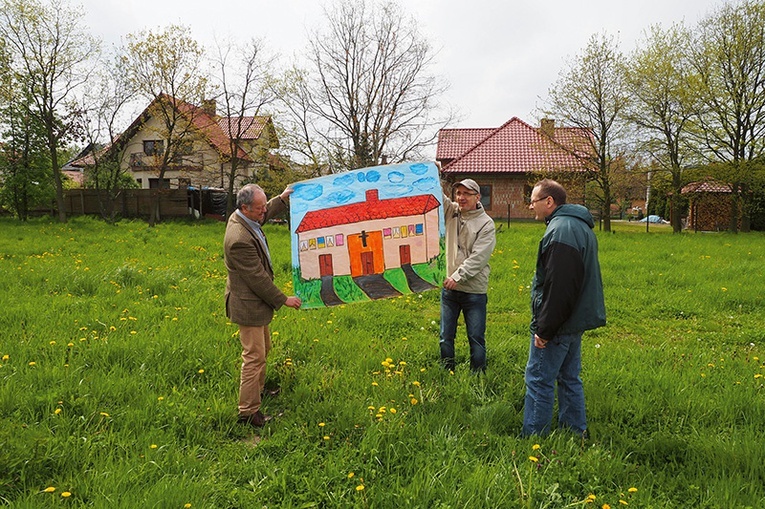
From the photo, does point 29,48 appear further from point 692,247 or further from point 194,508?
point 692,247

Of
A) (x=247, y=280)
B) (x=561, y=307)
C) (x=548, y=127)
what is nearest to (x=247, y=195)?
(x=247, y=280)

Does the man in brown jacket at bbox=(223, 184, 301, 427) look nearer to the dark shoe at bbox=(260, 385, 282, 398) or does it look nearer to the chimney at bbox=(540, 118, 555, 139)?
the dark shoe at bbox=(260, 385, 282, 398)

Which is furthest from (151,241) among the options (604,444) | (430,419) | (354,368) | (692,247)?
(692,247)

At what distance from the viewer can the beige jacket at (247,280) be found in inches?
144

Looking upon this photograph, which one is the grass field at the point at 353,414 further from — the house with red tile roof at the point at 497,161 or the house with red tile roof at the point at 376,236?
the house with red tile roof at the point at 497,161

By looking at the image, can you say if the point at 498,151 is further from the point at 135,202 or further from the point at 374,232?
the point at 374,232

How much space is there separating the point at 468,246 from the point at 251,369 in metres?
2.34

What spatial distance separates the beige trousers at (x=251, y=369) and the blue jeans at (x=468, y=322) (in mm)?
1920

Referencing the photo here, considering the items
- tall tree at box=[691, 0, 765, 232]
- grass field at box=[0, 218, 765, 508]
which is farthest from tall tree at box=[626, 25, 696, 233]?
grass field at box=[0, 218, 765, 508]

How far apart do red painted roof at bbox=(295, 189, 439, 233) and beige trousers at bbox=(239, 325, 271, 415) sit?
117 cm

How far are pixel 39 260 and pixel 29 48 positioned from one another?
1562cm

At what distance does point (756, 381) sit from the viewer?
452 cm

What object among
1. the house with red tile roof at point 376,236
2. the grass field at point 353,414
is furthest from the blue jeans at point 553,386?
the house with red tile roof at point 376,236

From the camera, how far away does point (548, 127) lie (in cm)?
2356
